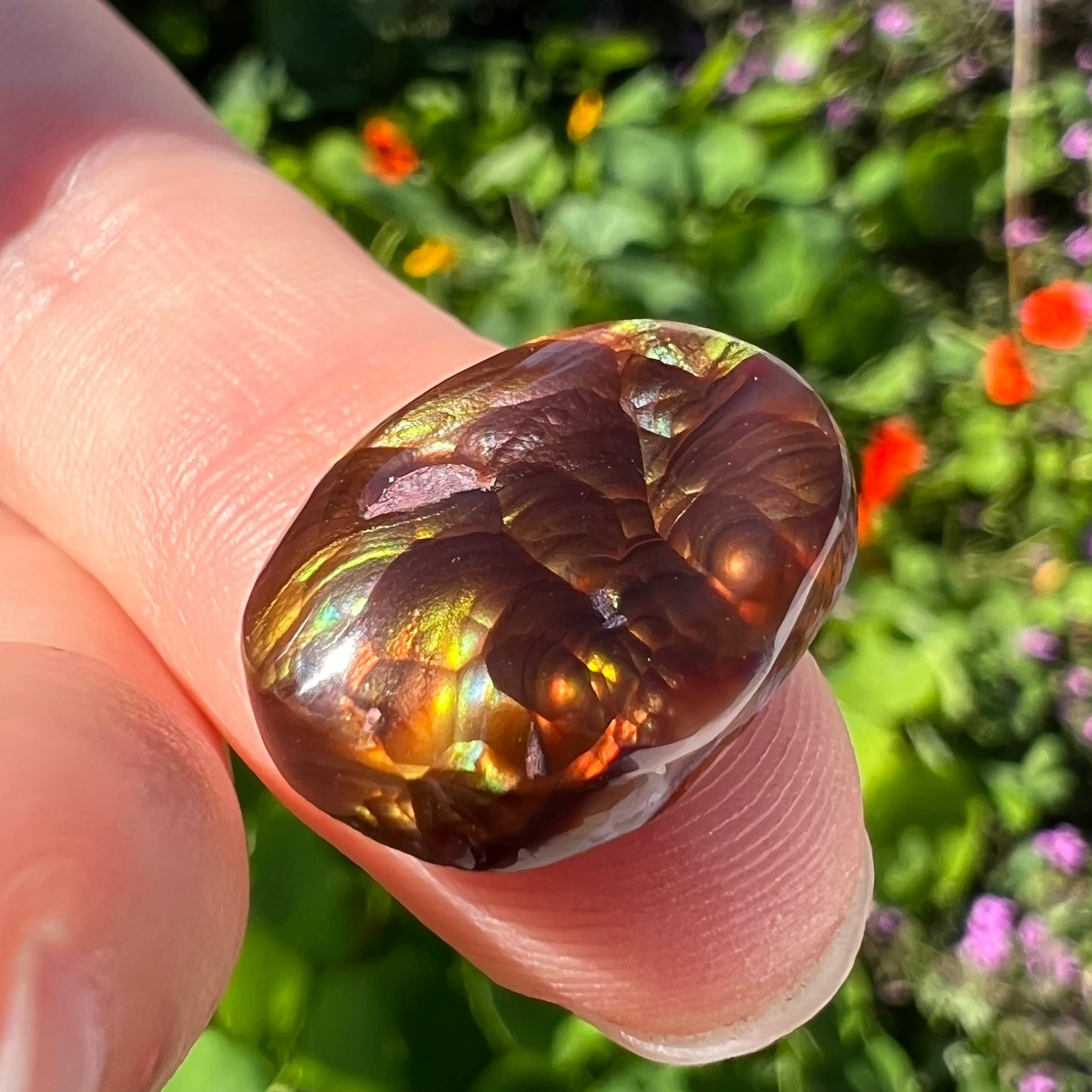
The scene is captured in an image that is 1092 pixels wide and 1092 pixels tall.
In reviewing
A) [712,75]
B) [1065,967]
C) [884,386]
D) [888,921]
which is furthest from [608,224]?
[1065,967]

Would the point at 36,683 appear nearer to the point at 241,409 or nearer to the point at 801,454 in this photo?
the point at 241,409

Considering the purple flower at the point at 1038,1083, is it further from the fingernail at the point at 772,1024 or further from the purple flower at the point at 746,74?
the purple flower at the point at 746,74

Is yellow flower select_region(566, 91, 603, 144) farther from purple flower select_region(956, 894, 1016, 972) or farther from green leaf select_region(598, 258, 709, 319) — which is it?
purple flower select_region(956, 894, 1016, 972)

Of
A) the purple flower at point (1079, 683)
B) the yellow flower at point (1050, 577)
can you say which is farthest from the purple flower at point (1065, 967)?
Answer: the yellow flower at point (1050, 577)

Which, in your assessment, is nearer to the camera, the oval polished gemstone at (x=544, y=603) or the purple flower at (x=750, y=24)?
the oval polished gemstone at (x=544, y=603)

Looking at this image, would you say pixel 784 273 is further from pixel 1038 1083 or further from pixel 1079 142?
pixel 1038 1083

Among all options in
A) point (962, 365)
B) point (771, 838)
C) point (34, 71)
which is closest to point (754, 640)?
point (771, 838)

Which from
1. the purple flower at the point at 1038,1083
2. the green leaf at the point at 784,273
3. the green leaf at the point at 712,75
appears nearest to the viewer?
the purple flower at the point at 1038,1083
